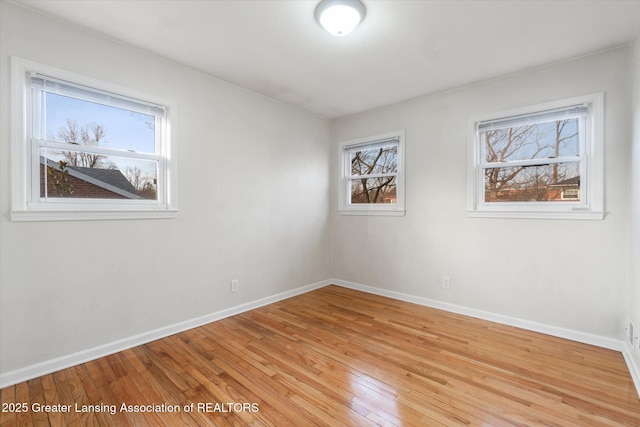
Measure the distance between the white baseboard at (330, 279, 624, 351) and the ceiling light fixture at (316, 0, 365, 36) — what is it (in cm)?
303

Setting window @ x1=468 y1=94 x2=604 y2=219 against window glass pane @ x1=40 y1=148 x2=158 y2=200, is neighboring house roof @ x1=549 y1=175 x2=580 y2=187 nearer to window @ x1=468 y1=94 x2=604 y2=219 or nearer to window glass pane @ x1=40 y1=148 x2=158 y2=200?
window @ x1=468 y1=94 x2=604 y2=219

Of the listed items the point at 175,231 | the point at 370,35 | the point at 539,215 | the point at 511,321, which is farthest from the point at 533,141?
the point at 175,231

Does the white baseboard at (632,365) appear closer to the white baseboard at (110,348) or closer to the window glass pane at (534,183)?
the window glass pane at (534,183)

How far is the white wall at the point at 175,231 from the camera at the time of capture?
2039 millimetres

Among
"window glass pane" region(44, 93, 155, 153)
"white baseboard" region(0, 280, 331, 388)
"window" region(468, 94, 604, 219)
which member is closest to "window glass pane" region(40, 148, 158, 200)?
"window glass pane" region(44, 93, 155, 153)

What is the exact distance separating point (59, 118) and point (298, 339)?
263 centimetres

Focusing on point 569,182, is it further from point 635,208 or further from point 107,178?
point 107,178

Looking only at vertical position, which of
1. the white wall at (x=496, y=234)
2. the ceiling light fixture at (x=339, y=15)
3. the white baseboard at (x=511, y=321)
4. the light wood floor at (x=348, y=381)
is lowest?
the light wood floor at (x=348, y=381)

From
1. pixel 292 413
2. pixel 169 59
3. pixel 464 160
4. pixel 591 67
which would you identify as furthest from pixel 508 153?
pixel 169 59

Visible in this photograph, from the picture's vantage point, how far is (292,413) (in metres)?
1.72

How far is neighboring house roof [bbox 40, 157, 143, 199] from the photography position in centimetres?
229

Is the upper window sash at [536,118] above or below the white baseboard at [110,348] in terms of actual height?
above

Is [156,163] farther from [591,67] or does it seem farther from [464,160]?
[591,67]

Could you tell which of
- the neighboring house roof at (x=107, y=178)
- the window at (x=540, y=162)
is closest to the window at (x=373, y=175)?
the window at (x=540, y=162)
